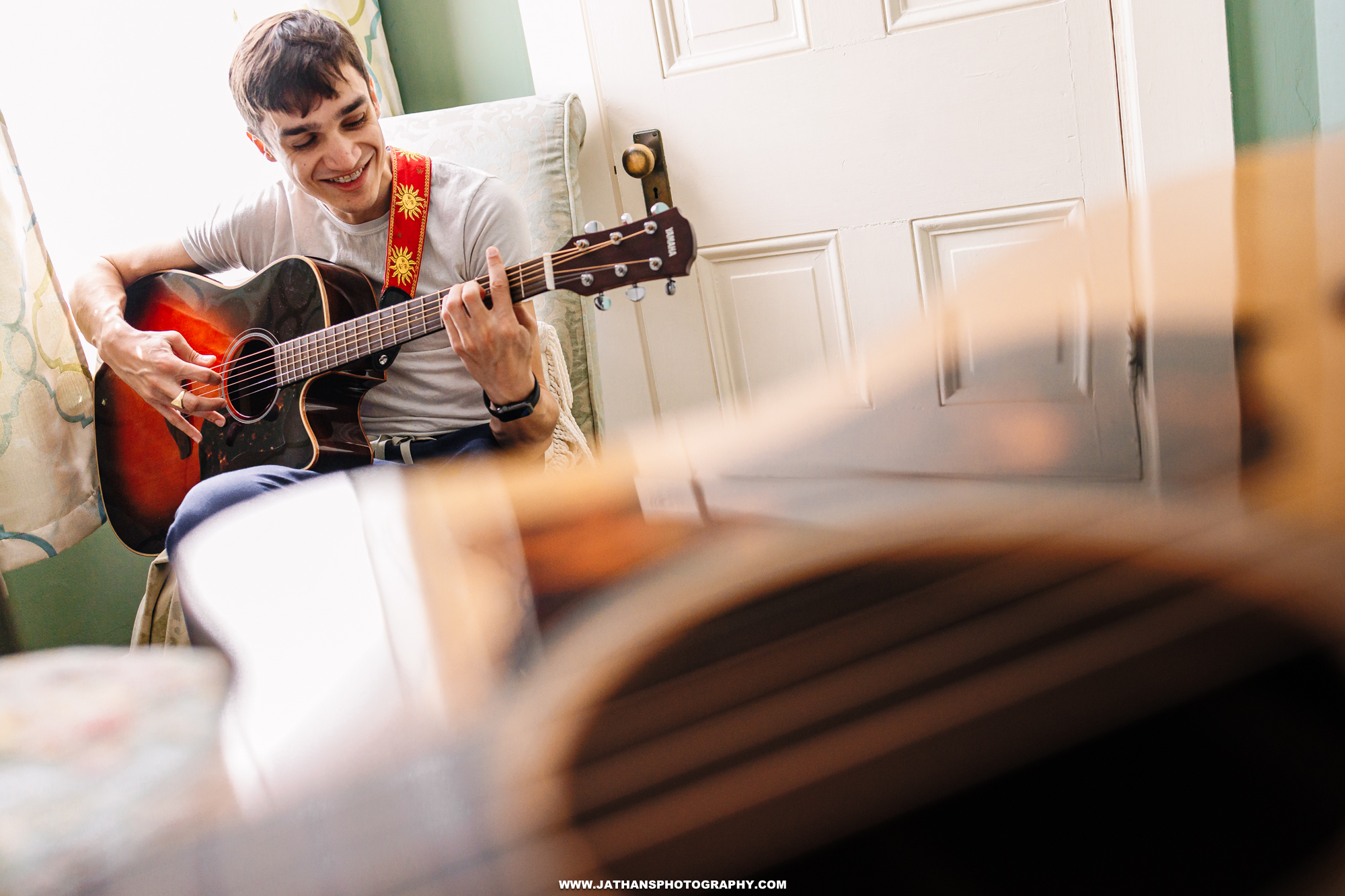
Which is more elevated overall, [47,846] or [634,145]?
[634,145]

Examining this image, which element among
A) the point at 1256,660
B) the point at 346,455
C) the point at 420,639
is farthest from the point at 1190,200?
the point at 346,455

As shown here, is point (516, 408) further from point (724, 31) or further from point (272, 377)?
point (724, 31)

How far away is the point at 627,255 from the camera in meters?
0.96

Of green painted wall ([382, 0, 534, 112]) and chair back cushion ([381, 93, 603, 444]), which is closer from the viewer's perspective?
chair back cushion ([381, 93, 603, 444])

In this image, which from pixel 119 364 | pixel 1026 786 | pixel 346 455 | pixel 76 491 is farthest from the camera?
pixel 76 491

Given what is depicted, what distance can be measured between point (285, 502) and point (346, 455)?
0.69 metres

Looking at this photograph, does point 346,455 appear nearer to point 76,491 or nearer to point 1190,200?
point 76,491

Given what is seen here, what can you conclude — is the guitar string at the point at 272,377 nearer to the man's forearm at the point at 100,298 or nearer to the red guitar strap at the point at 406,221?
the red guitar strap at the point at 406,221

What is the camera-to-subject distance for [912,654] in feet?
0.70

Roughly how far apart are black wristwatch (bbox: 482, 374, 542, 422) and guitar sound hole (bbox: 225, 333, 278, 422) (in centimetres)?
28

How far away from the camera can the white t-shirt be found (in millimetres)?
1086

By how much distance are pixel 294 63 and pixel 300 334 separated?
32 centimetres

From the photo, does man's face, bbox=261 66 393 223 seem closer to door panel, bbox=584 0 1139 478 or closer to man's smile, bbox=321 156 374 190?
man's smile, bbox=321 156 374 190

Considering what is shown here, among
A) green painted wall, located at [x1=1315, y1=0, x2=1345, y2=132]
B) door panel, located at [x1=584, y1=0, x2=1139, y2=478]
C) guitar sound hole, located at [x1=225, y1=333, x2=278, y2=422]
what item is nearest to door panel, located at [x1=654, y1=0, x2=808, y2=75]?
door panel, located at [x1=584, y1=0, x2=1139, y2=478]
